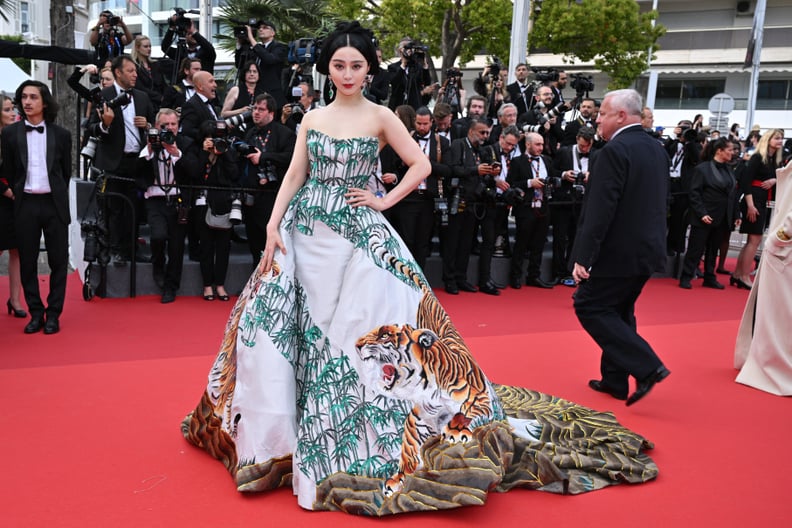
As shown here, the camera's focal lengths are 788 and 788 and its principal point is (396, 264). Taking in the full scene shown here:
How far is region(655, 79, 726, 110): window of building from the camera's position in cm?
3256

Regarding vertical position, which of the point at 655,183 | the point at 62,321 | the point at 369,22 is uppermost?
the point at 369,22

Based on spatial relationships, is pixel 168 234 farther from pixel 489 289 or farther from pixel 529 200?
pixel 529 200

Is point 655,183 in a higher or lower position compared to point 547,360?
higher

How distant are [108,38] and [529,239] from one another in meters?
5.31

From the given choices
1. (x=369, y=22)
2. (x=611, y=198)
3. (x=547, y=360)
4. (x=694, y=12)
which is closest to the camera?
(x=611, y=198)

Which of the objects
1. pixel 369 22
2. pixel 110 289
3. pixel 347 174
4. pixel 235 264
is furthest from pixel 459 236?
pixel 369 22

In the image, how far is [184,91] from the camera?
8195 millimetres

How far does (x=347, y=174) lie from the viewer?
3461 mm

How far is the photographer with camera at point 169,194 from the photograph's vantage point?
6906mm

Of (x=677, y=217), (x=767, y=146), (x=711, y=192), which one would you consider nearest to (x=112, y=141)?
(x=711, y=192)

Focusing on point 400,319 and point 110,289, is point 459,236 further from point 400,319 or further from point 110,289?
point 400,319

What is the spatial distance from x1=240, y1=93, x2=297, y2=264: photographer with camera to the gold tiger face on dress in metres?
4.20

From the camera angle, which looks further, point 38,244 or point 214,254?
point 214,254

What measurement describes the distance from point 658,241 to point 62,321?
14.6 feet
